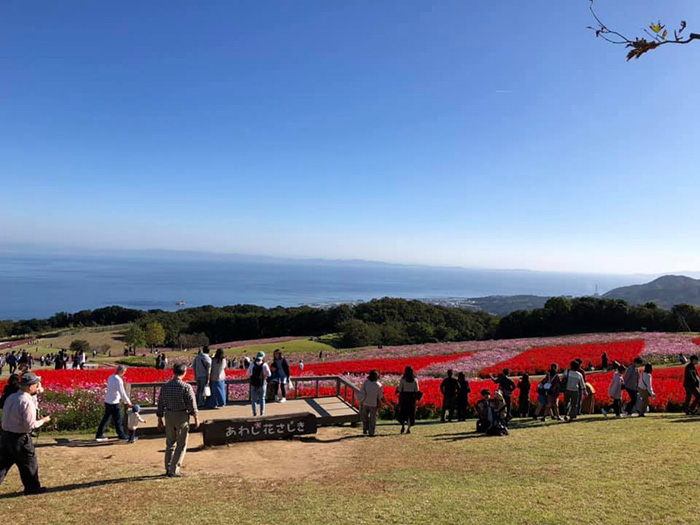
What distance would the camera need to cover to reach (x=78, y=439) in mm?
10805

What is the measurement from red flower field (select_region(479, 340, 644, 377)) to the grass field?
14162 millimetres

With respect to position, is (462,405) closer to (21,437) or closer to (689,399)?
(689,399)

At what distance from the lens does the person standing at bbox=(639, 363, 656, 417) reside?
43.4ft

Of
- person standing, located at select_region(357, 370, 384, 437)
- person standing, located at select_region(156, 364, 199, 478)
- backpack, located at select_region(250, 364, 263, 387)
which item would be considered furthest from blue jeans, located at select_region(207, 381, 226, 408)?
person standing, located at select_region(156, 364, 199, 478)

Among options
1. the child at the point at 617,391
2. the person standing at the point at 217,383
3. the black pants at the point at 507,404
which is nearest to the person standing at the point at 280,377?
the person standing at the point at 217,383

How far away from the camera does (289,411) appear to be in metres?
12.6

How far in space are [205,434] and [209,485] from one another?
267 cm

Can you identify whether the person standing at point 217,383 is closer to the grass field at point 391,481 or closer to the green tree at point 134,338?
the grass field at point 391,481

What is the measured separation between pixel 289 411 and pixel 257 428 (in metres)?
2.06

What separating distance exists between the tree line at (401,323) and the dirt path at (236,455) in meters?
39.8

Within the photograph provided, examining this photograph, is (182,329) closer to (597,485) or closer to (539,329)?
(539,329)

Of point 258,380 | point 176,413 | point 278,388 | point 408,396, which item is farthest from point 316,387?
point 176,413

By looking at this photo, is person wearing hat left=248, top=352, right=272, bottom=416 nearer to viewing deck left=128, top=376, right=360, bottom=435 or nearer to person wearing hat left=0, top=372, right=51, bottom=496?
viewing deck left=128, top=376, right=360, bottom=435

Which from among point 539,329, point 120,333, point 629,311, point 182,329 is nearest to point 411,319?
point 539,329
